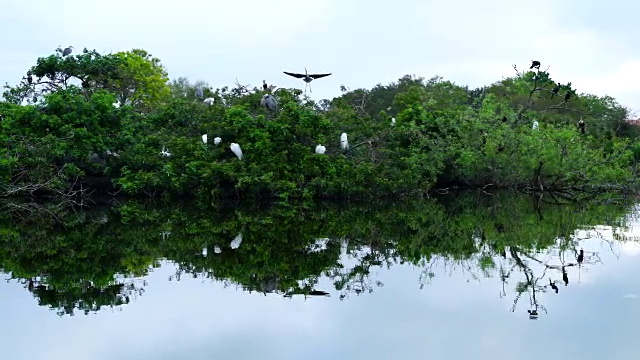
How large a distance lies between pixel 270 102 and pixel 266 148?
1.20m

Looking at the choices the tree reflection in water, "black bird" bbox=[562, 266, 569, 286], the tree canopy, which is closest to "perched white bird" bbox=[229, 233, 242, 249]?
the tree reflection in water

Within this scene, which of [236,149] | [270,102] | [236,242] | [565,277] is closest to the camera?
[565,277]

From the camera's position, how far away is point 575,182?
2023 cm

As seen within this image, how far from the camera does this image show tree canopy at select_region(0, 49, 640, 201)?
16.6m

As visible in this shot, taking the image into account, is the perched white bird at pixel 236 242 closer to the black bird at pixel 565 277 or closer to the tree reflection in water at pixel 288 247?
the tree reflection in water at pixel 288 247

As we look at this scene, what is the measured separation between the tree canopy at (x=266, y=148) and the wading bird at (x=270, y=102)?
23 cm

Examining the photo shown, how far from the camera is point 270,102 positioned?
1708 centimetres

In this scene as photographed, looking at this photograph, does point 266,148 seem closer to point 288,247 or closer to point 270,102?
point 270,102

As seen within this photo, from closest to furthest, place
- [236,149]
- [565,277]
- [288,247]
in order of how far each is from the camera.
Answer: [565,277], [288,247], [236,149]

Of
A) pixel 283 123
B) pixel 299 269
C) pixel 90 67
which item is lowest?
pixel 299 269

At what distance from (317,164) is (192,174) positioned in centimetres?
289

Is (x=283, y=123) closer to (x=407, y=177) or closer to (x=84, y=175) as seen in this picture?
(x=407, y=177)

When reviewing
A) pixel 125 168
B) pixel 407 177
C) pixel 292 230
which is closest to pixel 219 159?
pixel 125 168

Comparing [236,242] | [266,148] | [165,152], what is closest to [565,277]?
[236,242]
